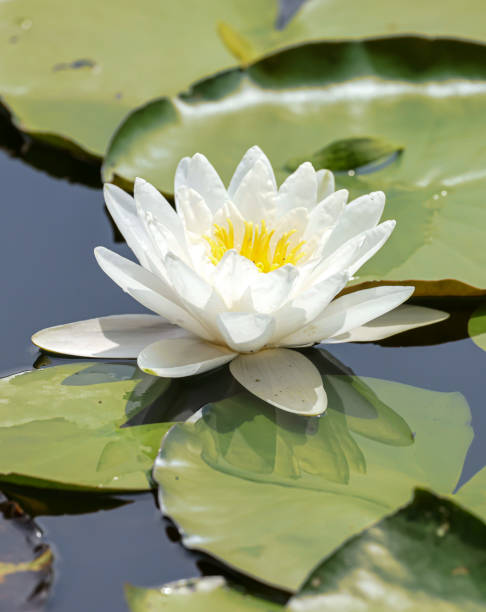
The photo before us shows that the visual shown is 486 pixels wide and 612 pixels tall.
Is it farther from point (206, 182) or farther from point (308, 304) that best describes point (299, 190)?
point (308, 304)

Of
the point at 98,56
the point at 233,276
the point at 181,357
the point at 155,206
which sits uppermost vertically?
the point at 98,56

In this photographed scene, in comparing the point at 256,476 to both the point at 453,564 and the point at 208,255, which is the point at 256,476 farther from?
the point at 208,255

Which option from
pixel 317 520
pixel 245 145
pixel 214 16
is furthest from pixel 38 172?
pixel 317 520

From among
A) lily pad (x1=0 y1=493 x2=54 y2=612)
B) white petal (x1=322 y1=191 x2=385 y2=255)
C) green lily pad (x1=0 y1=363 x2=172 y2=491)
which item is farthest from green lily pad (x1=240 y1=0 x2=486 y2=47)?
lily pad (x1=0 y1=493 x2=54 y2=612)

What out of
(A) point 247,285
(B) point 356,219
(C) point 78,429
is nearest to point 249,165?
(B) point 356,219

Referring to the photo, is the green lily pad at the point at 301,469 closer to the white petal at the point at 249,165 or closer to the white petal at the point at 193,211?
the white petal at the point at 193,211

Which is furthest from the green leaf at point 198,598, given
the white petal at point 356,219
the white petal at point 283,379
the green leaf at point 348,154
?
the green leaf at point 348,154
